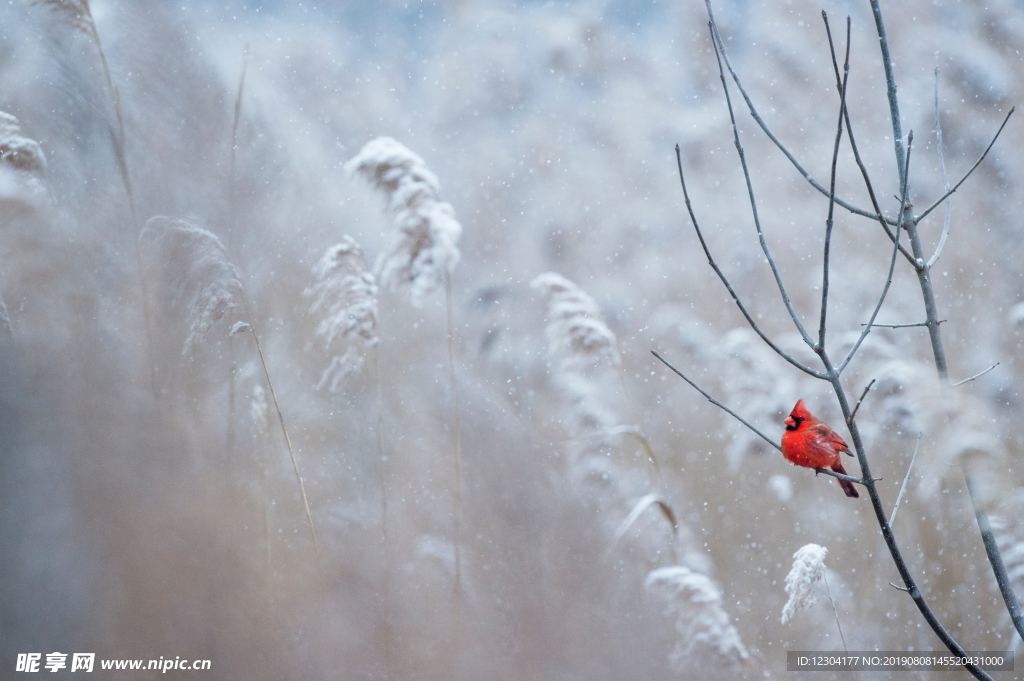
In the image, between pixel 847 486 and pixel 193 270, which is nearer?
pixel 847 486

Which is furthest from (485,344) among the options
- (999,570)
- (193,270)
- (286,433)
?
(999,570)

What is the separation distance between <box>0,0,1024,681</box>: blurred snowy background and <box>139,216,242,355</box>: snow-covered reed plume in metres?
0.02

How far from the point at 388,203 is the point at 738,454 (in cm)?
75

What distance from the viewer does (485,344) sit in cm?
142

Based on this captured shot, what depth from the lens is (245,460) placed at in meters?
1.42

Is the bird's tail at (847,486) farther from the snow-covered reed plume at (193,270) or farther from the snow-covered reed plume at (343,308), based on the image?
the snow-covered reed plume at (193,270)

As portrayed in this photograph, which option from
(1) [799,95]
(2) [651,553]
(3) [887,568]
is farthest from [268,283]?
(3) [887,568]

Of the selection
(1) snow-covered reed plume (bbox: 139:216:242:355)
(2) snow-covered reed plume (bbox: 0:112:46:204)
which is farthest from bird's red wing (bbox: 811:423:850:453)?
(2) snow-covered reed plume (bbox: 0:112:46:204)

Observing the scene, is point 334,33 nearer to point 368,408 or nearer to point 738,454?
point 368,408

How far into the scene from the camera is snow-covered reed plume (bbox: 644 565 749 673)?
1.34 metres

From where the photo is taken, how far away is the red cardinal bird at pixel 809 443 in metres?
0.87

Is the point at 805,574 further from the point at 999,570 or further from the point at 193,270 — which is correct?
the point at 193,270

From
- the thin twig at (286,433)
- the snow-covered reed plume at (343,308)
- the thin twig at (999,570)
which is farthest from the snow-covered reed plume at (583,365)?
the thin twig at (999,570)

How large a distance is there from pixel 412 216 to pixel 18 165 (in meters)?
0.73
